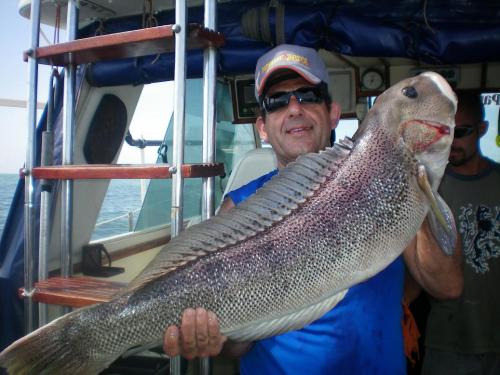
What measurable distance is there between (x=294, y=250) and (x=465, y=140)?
7.51 ft

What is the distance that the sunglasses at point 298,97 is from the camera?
2.36 metres

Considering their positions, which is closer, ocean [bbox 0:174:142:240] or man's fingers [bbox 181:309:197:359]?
man's fingers [bbox 181:309:197:359]

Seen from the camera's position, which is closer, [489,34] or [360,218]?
[360,218]

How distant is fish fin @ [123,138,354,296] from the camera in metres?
1.74

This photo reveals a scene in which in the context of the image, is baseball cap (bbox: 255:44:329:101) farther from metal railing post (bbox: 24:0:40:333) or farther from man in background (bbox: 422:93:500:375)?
man in background (bbox: 422:93:500:375)

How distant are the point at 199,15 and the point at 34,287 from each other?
2355 millimetres

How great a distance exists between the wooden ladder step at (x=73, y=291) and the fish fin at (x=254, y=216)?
1.67ft

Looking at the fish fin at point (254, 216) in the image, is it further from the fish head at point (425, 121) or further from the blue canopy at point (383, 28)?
the blue canopy at point (383, 28)

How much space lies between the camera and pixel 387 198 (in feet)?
5.45

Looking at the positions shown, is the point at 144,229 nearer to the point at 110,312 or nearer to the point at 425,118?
the point at 110,312

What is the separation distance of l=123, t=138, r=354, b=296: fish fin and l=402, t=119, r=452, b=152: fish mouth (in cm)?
25

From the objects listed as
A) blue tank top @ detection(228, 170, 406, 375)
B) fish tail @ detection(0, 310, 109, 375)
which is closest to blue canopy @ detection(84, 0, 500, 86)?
blue tank top @ detection(228, 170, 406, 375)

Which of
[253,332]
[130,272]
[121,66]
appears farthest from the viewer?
[130,272]

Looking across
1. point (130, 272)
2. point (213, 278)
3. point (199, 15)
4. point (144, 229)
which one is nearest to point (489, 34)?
point (199, 15)
